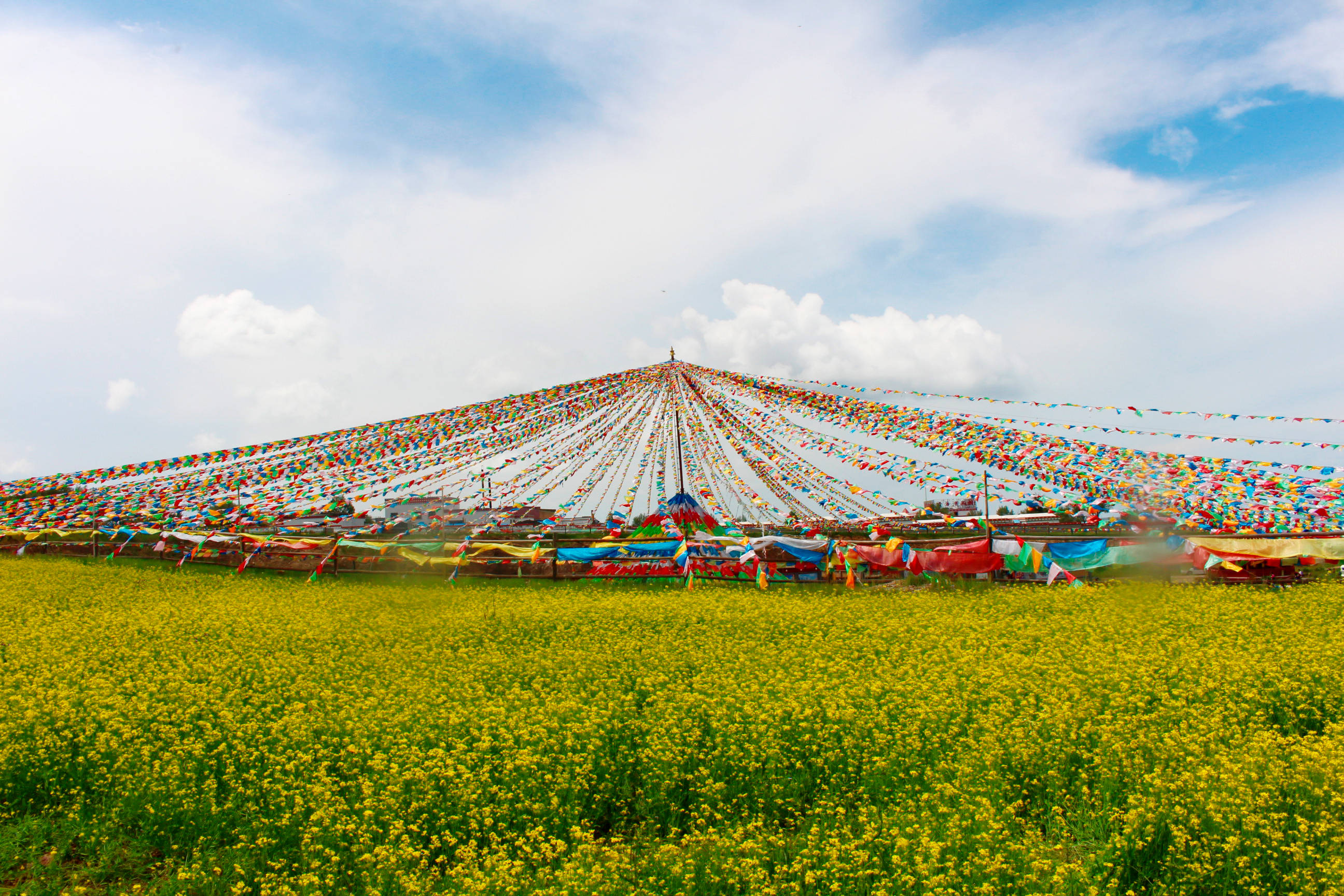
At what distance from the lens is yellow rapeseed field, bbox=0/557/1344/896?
5.13 meters

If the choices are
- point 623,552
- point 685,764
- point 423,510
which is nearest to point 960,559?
point 623,552

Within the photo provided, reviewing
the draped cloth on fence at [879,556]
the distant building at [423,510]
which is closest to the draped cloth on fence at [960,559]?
the draped cloth on fence at [879,556]

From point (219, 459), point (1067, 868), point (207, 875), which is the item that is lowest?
point (207, 875)

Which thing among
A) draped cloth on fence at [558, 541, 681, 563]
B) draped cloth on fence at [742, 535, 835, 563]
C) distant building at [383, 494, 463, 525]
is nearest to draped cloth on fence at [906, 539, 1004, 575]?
draped cloth on fence at [742, 535, 835, 563]

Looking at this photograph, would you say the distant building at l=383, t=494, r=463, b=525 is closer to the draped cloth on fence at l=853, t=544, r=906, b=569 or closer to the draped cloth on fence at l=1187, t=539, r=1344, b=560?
the draped cloth on fence at l=853, t=544, r=906, b=569

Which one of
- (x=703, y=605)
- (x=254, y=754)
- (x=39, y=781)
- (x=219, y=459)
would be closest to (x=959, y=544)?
(x=703, y=605)

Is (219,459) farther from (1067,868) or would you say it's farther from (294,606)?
(1067,868)

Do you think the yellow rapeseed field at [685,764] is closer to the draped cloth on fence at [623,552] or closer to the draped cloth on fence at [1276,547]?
the draped cloth on fence at [623,552]

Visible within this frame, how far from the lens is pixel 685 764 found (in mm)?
6781

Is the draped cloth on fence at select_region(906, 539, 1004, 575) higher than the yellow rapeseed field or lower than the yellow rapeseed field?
higher

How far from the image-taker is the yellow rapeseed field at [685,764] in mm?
5133

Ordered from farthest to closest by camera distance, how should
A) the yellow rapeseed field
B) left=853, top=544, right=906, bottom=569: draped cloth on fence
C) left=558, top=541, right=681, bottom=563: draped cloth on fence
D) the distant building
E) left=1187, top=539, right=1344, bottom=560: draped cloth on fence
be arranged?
the distant building
left=558, top=541, right=681, bottom=563: draped cloth on fence
left=1187, top=539, right=1344, bottom=560: draped cloth on fence
left=853, top=544, right=906, bottom=569: draped cloth on fence
the yellow rapeseed field

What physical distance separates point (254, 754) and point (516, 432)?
561 inches

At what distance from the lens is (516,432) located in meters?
20.9
